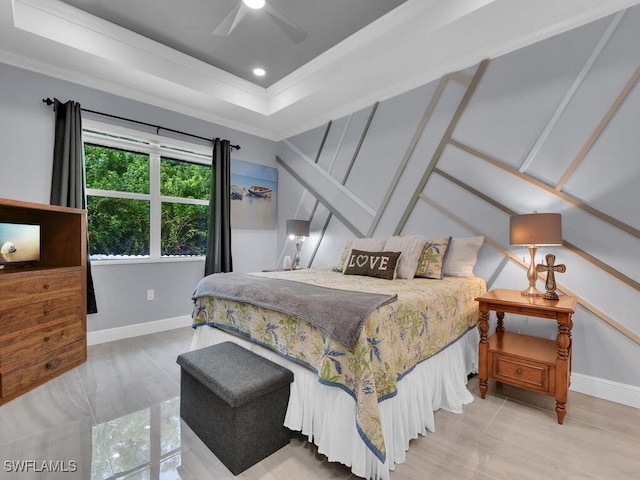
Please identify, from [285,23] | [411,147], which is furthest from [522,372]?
[285,23]

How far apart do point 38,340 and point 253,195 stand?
9.41 ft

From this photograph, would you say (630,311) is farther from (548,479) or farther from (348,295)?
(348,295)

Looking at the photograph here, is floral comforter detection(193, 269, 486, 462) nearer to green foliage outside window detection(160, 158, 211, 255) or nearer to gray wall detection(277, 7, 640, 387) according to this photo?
gray wall detection(277, 7, 640, 387)

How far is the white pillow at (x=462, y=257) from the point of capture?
8.55 feet

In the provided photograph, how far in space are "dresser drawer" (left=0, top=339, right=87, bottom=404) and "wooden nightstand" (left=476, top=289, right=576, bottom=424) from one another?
3.19 metres

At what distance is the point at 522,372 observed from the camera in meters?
1.98

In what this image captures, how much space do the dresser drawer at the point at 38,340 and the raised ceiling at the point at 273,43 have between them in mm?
2352

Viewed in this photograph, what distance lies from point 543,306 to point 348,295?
124 cm

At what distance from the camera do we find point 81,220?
8.89ft

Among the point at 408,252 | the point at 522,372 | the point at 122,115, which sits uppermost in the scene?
the point at 122,115

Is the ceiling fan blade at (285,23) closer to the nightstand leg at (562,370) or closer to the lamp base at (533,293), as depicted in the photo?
the lamp base at (533,293)

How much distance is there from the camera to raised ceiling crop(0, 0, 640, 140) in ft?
7.79

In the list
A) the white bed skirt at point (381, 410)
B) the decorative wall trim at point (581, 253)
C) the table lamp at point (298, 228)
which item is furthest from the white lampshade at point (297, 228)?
the white bed skirt at point (381, 410)

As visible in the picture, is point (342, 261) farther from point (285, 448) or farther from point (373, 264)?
point (285, 448)
